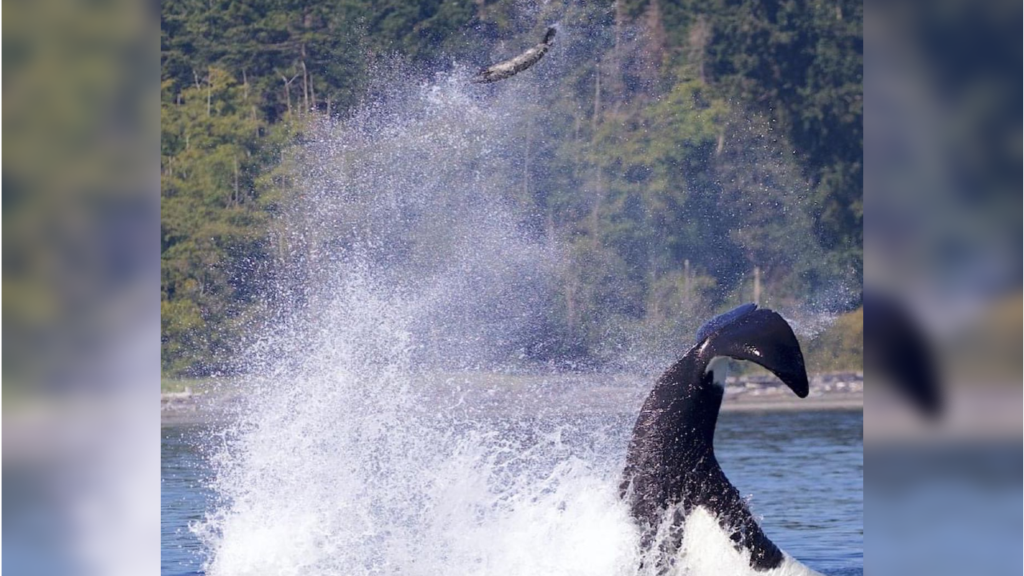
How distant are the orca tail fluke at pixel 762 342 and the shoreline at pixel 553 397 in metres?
21.7

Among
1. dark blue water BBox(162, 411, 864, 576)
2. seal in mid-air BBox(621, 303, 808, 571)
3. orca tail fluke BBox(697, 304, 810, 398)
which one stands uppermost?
orca tail fluke BBox(697, 304, 810, 398)

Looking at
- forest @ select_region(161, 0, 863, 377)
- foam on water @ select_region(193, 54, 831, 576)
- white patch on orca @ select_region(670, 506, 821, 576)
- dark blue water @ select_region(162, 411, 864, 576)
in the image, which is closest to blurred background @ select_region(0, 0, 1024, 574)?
white patch on orca @ select_region(670, 506, 821, 576)

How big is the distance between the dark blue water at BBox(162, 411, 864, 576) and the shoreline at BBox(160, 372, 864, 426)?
52.1 inches

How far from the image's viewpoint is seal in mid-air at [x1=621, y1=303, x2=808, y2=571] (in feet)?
35.0

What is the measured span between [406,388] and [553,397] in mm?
4786

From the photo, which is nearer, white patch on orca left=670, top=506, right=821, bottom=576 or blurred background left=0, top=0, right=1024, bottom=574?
blurred background left=0, top=0, right=1024, bottom=574

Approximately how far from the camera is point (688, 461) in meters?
10.8
